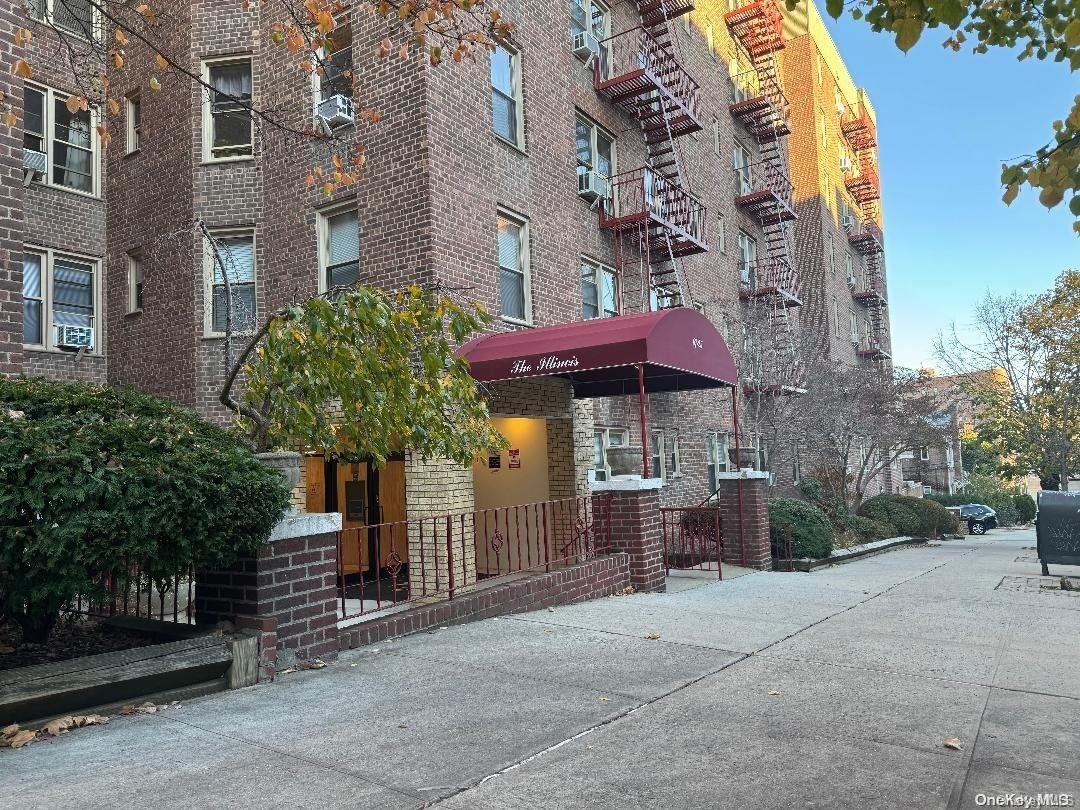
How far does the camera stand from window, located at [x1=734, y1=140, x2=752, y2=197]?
2323 centimetres

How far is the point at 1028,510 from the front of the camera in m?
45.6

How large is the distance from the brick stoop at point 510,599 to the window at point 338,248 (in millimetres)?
6037

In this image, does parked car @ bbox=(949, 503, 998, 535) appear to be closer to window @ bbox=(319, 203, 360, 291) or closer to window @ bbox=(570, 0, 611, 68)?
window @ bbox=(570, 0, 611, 68)

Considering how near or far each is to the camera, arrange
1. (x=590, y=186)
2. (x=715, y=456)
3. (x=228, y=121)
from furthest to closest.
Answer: (x=715, y=456), (x=590, y=186), (x=228, y=121)

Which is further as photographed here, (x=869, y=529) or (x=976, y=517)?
(x=976, y=517)

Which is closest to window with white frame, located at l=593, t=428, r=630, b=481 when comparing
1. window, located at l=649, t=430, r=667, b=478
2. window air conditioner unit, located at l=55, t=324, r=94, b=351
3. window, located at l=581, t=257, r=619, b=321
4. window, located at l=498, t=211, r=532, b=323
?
window, located at l=649, t=430, r=667, b=478

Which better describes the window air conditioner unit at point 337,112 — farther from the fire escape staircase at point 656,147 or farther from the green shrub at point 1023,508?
the green shrub at point 1023,508

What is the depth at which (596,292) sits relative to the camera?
15875 mm

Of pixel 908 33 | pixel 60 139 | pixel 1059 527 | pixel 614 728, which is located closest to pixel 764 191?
pixel 1059 527

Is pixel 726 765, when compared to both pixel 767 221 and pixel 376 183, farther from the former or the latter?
pixel 767 221

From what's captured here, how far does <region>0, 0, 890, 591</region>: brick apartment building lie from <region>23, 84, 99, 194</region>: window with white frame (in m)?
0.04

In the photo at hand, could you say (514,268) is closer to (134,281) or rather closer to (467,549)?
(467,549)

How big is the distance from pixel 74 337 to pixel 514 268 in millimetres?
8255

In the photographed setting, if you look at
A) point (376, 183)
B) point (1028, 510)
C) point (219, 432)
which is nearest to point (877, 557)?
point (376, 183)
